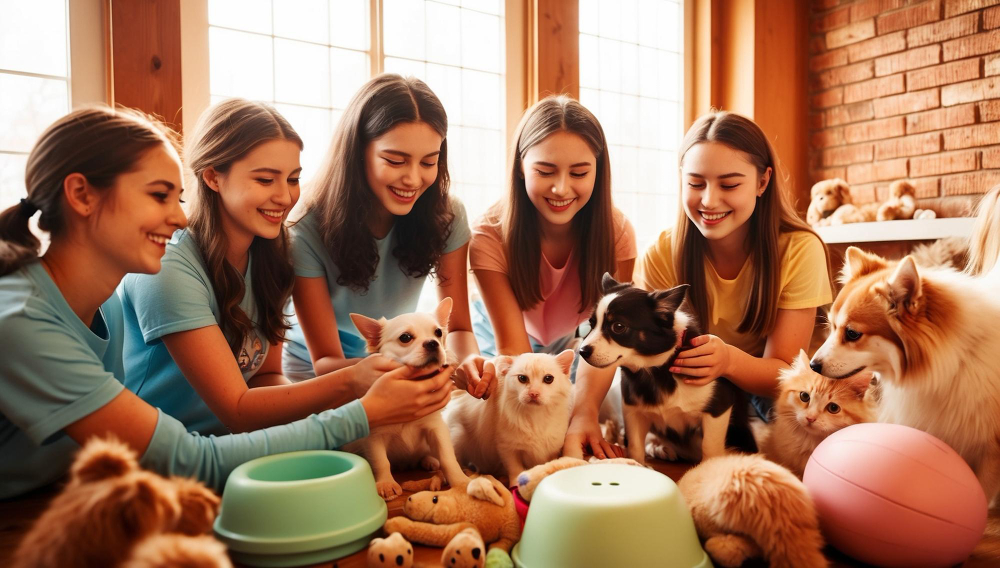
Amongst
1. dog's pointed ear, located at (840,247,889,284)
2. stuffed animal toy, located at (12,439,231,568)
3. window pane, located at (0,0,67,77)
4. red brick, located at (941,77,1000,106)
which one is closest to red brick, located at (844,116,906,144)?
red brick, located at (941,77,1000,106)

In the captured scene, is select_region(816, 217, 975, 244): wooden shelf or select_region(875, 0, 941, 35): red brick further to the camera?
select_region(875, 0, 941, 35): red brick

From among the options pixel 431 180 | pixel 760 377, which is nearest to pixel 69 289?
pixel 431 180

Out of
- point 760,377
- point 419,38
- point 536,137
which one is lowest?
point 760,377

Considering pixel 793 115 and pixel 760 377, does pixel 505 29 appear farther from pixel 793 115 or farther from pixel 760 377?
pixel 760 377

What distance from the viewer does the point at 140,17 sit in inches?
118

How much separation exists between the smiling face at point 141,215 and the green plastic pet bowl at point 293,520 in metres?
0.53

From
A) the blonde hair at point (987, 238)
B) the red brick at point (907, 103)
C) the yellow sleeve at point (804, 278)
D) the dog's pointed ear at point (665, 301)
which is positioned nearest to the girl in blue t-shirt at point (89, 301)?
the dog's pointed ear at point (665, 301)

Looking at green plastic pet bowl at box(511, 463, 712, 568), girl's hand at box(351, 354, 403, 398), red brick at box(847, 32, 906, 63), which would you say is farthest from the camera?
red brick at box(847, 32, 906, 63)

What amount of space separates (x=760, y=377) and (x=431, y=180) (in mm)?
1212

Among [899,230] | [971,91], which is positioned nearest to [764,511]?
[899,230]

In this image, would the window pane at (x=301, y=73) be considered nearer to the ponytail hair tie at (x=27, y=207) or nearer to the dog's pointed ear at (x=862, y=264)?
the ponytail hair tie at (x=27, y=207)

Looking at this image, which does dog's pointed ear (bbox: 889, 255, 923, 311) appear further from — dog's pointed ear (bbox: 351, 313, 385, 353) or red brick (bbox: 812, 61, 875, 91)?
red brick (bbox: 812, 61, 875, 91)

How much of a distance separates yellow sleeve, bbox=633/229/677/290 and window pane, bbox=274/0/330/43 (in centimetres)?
244

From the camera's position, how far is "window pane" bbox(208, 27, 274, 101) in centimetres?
343
